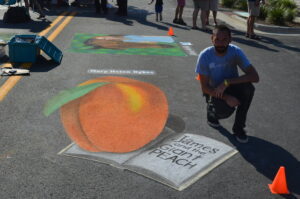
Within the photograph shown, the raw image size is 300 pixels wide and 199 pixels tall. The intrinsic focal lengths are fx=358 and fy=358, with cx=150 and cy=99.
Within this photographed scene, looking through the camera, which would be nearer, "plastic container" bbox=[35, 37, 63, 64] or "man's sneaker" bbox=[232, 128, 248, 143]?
"man's sneaker" bbox=[232, 128, 248, 143]

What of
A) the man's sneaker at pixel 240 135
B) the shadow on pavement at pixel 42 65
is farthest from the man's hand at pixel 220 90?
the shadow on pavement at pixel 42 65

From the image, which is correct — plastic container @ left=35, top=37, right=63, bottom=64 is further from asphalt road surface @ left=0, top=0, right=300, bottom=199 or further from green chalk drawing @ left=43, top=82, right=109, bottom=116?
green chalk drawing @ left=43, top=82, right=109, bottom=116

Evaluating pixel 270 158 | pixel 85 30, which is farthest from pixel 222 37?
pixel 85 30

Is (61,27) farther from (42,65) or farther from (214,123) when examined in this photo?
(214,123)

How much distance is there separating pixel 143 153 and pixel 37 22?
968 centimetres

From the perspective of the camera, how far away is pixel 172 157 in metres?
3.89

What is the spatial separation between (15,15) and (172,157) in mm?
9751

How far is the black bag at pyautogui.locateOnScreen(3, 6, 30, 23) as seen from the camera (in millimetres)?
11688

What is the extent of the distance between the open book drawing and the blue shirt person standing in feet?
1.37

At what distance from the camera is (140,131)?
4559 millimetres

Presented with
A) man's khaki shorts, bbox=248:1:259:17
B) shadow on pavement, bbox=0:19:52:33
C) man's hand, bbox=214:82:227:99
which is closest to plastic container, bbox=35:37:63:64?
shadow on pavement, bbox=0:19:52:33

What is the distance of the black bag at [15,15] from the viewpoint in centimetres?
1169

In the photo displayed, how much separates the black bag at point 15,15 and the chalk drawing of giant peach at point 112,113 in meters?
6.68

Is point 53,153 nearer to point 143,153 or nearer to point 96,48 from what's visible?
point 143,153
